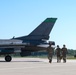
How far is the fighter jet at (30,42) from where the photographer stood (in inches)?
1224

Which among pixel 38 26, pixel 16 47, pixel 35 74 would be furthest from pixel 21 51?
pixel 35 74

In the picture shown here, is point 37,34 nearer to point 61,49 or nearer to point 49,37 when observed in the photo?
point 49,37

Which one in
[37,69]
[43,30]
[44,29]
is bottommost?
[37,69]

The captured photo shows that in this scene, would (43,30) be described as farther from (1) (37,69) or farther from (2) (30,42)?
(1) (37,69)

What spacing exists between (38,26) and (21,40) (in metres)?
2.50

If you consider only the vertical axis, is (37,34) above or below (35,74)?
above

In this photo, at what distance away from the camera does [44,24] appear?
108 ft

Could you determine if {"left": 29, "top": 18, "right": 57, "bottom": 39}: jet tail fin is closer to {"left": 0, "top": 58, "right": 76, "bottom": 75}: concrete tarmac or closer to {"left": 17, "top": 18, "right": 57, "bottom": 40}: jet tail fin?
{"left": 17, "top": 18, "right": 57, "bottom": 40}: jet tail fin

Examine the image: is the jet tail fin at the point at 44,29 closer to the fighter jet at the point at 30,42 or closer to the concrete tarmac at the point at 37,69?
the fighter jet at the point at 30,42

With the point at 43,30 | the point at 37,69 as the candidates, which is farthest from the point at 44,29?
the point at 37,69

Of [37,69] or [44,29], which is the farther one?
[44,29]

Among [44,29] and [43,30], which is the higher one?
[44,29]

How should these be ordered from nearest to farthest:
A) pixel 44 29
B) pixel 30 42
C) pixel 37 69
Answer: pixel 37 69
pixel 30 42
pixel 44 29

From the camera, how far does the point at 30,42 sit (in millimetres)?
32125
